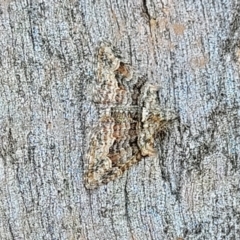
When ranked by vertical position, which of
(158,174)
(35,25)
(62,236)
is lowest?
(62,236)

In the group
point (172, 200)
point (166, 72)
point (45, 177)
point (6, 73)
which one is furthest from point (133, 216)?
point (6, 73)

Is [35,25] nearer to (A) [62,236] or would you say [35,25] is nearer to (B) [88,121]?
(B) [88,121]

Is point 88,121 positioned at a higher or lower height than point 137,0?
lower
